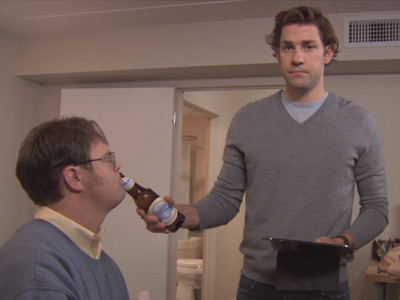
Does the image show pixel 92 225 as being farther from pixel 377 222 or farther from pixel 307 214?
pixel 377 222

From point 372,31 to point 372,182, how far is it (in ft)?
5.71

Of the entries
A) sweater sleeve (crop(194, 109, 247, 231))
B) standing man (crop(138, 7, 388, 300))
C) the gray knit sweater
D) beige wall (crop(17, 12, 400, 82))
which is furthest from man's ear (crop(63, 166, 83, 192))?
beige wall (crop(17, 12, 400, 82))

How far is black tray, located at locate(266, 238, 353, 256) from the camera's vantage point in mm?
999

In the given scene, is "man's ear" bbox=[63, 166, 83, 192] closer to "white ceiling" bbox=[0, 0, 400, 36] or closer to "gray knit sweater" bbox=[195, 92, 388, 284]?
"gray knit sweater" bbox=[195, 92, 388, 284]

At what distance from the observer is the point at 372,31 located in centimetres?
270

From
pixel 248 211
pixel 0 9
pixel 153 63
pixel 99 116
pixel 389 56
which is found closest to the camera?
pixel 248 211

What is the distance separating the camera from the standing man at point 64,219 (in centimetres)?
101

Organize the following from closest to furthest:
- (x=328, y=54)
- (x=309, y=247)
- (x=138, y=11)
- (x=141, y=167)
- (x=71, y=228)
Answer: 1. (x=309, y=247)
2. (x=71, y=228)
3. (x=328, y=54)
4. (x=138, y=11)
5. (x=141, y=167)

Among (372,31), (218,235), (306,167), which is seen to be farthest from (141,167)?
(306,167)

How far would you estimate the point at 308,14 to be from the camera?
4.23ft

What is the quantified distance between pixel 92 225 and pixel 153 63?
1.98m

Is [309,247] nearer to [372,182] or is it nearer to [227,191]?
[372,182]

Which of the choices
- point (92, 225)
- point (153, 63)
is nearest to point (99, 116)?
point (153, 63)

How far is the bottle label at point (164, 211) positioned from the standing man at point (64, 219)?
0.11 meters
